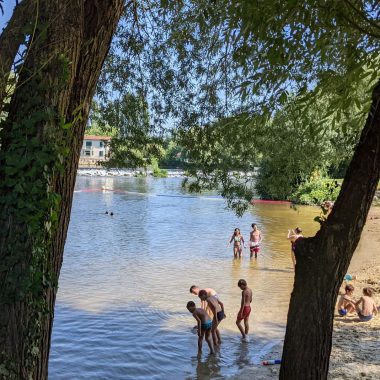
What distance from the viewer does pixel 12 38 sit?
3.57 metres

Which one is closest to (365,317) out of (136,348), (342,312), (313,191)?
(342,312)

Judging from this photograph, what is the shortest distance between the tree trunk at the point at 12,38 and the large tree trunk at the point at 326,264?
3273 millimetres

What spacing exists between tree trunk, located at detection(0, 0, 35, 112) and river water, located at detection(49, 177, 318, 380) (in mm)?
7690

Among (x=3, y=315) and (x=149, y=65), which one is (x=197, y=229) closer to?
(x=149, y=65)

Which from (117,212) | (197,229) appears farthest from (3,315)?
(117,212)

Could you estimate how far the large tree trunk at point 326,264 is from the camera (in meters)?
5.05

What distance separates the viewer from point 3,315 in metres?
3.38

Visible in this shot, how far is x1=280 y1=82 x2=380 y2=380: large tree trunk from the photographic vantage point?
5.05 m

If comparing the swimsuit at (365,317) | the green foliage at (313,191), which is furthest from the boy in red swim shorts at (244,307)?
the green foliage at (313,191)

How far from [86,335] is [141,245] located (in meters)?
12.0

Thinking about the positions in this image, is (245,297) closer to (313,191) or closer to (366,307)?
(366,307)

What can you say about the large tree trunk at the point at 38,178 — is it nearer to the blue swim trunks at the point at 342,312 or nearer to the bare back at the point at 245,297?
the bare back at the point at 245,297

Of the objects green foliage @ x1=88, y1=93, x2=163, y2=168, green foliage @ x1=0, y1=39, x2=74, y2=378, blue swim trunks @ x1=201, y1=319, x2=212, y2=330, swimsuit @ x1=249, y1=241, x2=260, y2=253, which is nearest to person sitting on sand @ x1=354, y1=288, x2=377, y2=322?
blue swim trunks @ x1=201, y1=319, x2=212, y2=330

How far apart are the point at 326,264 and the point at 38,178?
9.97ft
